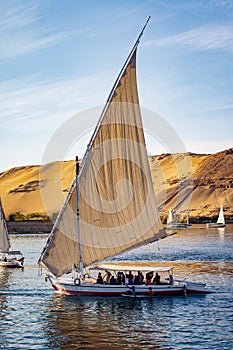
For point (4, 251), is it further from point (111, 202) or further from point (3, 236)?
point (111, 202)

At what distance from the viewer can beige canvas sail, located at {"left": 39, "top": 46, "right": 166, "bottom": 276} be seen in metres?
38.0

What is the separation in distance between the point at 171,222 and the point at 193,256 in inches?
3631

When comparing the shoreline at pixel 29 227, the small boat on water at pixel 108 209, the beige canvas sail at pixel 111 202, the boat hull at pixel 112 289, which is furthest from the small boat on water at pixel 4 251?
the shoreline at pixel 29 227

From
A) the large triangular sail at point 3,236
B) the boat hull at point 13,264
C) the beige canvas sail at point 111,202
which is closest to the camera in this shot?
the beige canvas sail at point 111,202

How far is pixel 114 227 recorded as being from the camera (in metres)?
38.4

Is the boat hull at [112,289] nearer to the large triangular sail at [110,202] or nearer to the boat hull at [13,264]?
the large triangular sail at [110,202]

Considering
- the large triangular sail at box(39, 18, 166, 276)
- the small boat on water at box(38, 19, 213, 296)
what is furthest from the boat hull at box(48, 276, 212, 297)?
the large triangular sail at box(39, 18, 166, 276)

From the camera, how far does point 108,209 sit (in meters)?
38.8

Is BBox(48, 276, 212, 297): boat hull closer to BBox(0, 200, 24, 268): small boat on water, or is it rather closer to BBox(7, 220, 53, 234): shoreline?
BBox(0, 200, 24, 268): small boat on water

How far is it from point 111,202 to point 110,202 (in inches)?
2.8

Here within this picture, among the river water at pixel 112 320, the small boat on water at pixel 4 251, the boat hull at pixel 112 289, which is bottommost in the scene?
the river water at pixel 112 320

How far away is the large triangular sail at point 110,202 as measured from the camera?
38.0 m

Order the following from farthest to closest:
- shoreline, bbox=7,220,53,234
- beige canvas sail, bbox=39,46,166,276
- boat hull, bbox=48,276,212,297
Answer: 1. shoreline, bbox=7,220,53,234
2. boat hull, bbox=48,276,212,297
3. beige canvas sail, bbox=39,46,166,276

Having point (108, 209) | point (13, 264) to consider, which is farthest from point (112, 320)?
point (13, 264)
